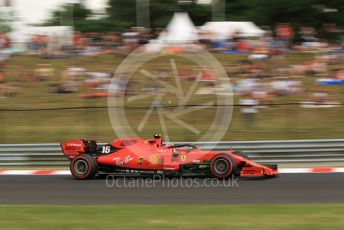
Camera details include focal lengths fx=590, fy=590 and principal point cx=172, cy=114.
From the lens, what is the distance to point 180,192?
9195 millimetres

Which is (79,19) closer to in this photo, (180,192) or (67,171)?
(67,171)

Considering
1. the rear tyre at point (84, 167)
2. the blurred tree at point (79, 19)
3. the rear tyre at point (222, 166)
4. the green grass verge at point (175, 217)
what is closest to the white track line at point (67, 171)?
the rear tyre at point (84, 167)

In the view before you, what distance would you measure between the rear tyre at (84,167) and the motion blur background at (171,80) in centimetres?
311

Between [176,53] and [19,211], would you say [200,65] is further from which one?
[19,211]

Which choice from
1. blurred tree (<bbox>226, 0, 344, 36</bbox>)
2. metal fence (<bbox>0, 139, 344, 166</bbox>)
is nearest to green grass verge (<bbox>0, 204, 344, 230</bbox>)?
metal fence (<bbox>0, 139, 344, 166</bbox>)

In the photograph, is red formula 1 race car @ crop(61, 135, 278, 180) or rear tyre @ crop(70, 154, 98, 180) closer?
red formula 1 race car @ crop(61, 135, 278, 180)

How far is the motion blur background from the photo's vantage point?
14.7 metres

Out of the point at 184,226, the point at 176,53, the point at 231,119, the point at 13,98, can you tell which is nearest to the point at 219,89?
the point at 231,119

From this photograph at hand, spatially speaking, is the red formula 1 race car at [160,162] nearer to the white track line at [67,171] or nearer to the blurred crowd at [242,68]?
the white track line at [67,171]

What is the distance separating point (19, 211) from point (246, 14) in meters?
34.3

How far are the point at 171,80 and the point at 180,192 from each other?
10.6 metres

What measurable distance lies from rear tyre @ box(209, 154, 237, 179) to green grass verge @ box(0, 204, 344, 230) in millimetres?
2501

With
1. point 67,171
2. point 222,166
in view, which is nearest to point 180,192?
point 222,166

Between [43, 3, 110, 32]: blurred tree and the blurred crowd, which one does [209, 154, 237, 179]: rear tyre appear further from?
[43, 3, 110, 32]: blurred tree
